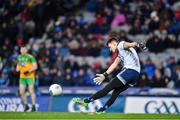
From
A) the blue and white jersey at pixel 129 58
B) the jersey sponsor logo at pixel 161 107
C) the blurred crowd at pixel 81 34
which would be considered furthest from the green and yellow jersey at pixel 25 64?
the blue and white jersey at pixel 129 58

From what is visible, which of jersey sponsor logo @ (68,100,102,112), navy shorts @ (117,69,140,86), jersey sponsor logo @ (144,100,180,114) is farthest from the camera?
jersey sponsor logo @ (68,100,102,112)

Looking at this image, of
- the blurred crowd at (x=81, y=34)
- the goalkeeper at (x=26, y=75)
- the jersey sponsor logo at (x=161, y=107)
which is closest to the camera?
the goalkeeper at (x=26, y=75)

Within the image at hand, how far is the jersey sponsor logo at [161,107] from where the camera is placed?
74.7 feet

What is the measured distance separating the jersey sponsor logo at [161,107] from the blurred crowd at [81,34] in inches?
60.1

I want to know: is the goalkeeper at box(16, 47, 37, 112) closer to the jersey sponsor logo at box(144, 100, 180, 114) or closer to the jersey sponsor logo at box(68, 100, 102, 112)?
the jersey sponsor logo at box(68, 100, 102, 112)

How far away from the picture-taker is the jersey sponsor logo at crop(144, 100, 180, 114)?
22.8 metres

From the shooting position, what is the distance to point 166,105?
22891mm

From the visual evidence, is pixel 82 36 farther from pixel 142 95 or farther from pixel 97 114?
pixel 97 114

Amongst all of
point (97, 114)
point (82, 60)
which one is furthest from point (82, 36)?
point (97, 114)

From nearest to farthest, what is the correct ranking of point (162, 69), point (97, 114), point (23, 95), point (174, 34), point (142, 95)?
1. point (97, 114)
2. point (23, 95)
3. point (142, 95)
4. point (162, 69)
5. point (174, 34)

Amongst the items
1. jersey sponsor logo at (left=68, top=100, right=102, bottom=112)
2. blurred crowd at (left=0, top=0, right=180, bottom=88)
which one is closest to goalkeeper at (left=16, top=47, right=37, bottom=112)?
jersey sponsor logo at (left=68, top=100, right=102, bottom=112)

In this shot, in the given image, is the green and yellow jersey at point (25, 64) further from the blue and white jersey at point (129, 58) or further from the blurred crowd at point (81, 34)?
the blue and white jersey at point (129, 58)

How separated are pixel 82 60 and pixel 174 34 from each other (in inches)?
162

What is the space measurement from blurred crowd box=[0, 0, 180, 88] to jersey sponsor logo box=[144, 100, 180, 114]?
1526mm
